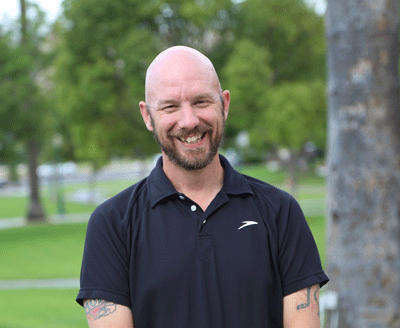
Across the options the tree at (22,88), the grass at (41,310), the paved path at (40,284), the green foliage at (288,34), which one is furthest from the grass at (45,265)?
the green foliage at (288,34)

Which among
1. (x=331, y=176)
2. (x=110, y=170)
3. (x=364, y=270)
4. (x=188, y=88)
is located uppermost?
(x=188, y=88)

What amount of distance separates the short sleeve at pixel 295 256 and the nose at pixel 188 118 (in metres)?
0.53

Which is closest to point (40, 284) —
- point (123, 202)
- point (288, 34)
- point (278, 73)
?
point (123, 202)

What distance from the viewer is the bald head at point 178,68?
2422 mm

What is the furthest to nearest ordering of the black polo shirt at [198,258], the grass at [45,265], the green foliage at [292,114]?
the green foliage at [292,114]
the grass at [45,265]
the black polo shirt at [198,258]

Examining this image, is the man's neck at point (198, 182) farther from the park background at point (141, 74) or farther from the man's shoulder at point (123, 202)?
the park background at point (141, 74)

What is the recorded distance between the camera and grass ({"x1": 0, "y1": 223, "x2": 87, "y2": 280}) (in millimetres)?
14203

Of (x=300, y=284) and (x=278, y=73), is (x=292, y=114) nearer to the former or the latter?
(x=278, y=73)

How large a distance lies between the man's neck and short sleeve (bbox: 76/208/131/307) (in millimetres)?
320

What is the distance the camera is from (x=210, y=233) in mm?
2355

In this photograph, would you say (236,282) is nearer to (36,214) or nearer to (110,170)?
(36,214)

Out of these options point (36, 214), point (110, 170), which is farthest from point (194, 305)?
point (110, 170)

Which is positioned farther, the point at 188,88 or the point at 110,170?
the point at 110,170

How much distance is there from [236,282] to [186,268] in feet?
0.68
